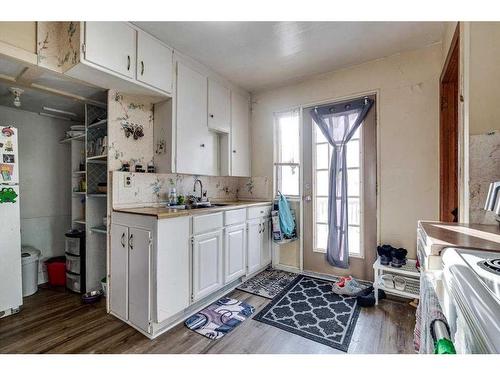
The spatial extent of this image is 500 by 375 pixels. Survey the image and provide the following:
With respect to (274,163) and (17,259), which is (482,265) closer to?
(274,163)

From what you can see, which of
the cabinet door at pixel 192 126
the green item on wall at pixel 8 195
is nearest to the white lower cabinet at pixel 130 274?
the cabinet door at pixel 192 126

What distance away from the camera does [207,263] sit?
2.17 m

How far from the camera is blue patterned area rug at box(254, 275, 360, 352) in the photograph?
1751 mm

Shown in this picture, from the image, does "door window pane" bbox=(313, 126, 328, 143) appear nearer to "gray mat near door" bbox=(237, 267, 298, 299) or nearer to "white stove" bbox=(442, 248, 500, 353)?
"gray mat near door" bbox=(237, 267, 298, 299)

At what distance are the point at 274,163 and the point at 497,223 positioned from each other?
7.46ft

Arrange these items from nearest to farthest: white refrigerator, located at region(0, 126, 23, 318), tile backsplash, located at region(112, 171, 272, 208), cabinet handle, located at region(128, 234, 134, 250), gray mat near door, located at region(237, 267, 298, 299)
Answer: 1. cabinet handle, located at region(128, 234, 134, 250)
2. white refrigerator, located at region(0, 126, 23, 318)
3. tile backsplash, located at region(112, 171, 272, 208)
4. gray mat near door, located at region(237, 267, 298, 299)

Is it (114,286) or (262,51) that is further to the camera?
(262,51)

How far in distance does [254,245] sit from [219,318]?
3.23 feet

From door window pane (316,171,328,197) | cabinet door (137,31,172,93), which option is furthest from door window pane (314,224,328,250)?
cabinet door (137,31,172,93)

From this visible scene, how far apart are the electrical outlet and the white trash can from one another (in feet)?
4.57

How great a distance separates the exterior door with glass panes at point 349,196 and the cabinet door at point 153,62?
1703 millimetres

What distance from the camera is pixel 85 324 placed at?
191 cm

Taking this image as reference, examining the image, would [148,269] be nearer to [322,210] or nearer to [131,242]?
[131,242]
